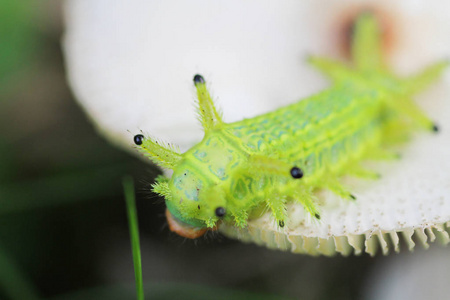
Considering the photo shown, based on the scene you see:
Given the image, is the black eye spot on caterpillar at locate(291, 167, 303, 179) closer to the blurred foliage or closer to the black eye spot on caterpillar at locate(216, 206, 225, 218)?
the black eye spot on caterpillar at locate(216, 206, 225, 218)

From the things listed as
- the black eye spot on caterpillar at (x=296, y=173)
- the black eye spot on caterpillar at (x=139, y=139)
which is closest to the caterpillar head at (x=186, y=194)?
the black eye spot on caterpillar at (x=139, y=139)

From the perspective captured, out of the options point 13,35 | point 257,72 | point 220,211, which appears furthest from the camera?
point 13,35

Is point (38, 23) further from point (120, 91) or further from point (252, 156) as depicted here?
point (252, 156)

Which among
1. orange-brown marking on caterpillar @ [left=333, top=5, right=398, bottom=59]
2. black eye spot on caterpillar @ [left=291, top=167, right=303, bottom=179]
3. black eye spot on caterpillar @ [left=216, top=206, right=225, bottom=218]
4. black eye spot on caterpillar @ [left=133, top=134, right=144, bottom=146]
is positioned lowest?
black eye spot on caterpillar @ [left=216, top=206, right=225, bottom=218]

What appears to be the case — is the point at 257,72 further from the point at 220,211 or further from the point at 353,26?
the point at 220,211

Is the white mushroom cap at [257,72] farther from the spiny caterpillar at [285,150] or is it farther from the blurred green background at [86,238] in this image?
the blurred green background at [86,238]

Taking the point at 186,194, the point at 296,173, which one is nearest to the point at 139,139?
the point at 186,194

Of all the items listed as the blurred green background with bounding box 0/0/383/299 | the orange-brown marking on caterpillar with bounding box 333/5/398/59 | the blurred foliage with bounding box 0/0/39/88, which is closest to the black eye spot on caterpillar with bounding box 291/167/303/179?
the blurred green background with bounding box 0/0/383/299
